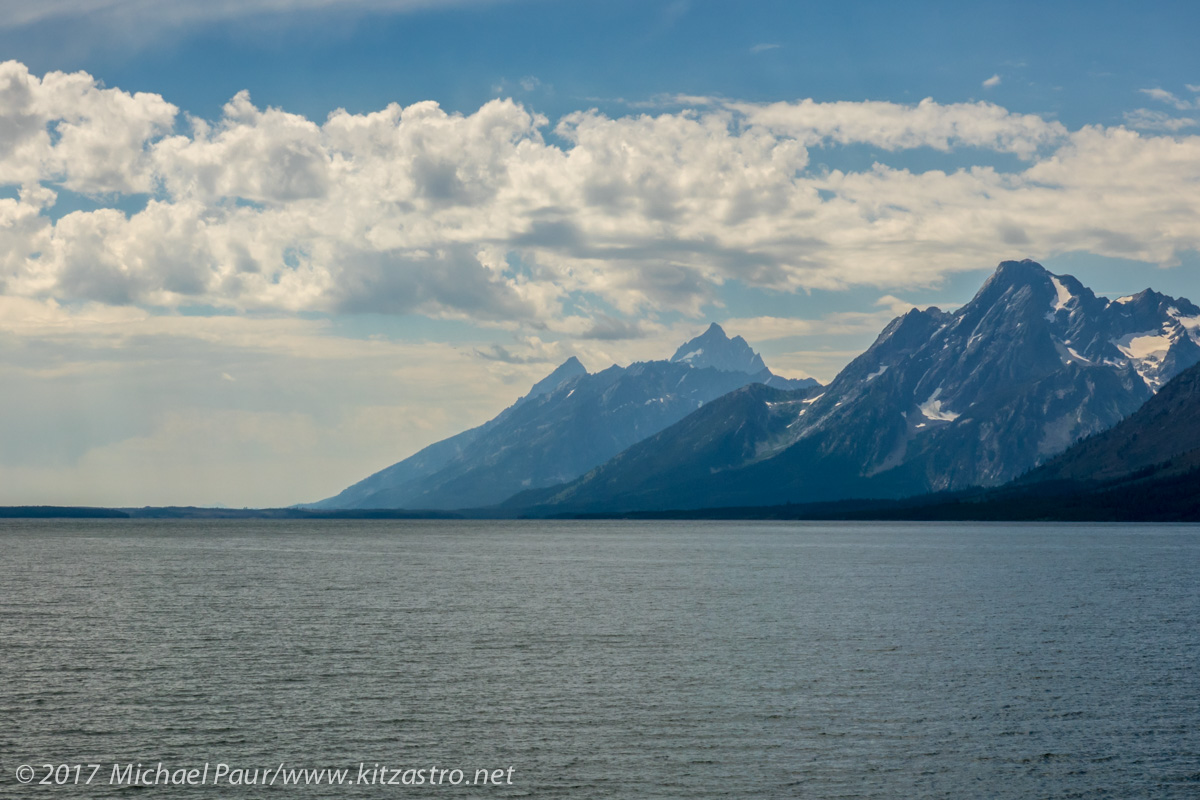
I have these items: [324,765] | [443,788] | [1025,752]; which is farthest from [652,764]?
[1025,752]

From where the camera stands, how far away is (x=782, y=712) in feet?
203

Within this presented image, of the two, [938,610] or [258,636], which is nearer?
[258,636]

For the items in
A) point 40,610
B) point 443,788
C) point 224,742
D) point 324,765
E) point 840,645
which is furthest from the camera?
point 40,610

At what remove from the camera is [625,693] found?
66875mm

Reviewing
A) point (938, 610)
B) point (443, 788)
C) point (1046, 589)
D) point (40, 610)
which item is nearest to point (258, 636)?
point (40, 610)

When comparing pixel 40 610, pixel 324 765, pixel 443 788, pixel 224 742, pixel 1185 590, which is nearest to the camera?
pixel 443 788

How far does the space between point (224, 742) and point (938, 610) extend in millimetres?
87600

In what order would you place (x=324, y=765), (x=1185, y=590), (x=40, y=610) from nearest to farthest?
(x=324, y=765), (x=40, y=610), (x=1185, y=590)

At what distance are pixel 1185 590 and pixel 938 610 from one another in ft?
160

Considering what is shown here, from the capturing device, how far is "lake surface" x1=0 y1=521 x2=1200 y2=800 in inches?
1966

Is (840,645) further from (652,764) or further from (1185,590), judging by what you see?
(1185,590)

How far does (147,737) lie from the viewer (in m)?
55.2

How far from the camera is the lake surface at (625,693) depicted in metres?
49.9

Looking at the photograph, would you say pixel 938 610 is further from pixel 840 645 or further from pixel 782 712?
pixel 782 712
